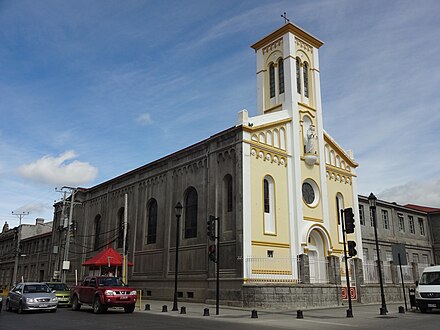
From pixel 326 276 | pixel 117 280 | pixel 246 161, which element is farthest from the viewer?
pixel 326 276

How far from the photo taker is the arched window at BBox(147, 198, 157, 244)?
3275 cm

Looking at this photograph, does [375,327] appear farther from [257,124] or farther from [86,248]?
[86,248]

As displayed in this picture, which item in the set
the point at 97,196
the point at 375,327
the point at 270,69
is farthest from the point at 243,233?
the point at 97,196

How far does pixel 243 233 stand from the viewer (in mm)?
22969

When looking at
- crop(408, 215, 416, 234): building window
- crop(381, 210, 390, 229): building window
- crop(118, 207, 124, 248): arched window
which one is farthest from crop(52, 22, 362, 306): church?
crop(408, 215, 416, 234): building window

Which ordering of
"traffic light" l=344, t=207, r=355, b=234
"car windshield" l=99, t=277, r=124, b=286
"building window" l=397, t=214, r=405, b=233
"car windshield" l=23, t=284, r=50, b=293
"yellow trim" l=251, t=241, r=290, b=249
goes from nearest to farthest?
"traffic light" l=344, t=207, r=355, b=234 → "car windshield" l=99, t=277, r=124, b=286 → "car windshield" l=23, t=284, r=50, b=293 → "yellow trim" l=251, t=241, r=290, b=249 → "building window" l=397, t=214, r=405, b=233

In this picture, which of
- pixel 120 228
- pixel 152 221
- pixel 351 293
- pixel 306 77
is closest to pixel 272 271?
pixel 351 293

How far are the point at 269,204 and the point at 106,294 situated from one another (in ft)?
36.4

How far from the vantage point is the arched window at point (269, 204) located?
80.7 feet

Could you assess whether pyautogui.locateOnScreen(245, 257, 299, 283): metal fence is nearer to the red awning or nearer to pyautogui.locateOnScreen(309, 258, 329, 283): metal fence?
pyautogui.locateOnScreen(309, 258, 329, 283): metal fence

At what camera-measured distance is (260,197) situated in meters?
24.5

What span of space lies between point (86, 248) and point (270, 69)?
84.6 ft

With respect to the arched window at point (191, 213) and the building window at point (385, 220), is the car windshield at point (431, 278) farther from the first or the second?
the building window at point (385, 220)

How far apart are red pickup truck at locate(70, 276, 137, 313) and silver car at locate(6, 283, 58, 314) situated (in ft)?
4.93
